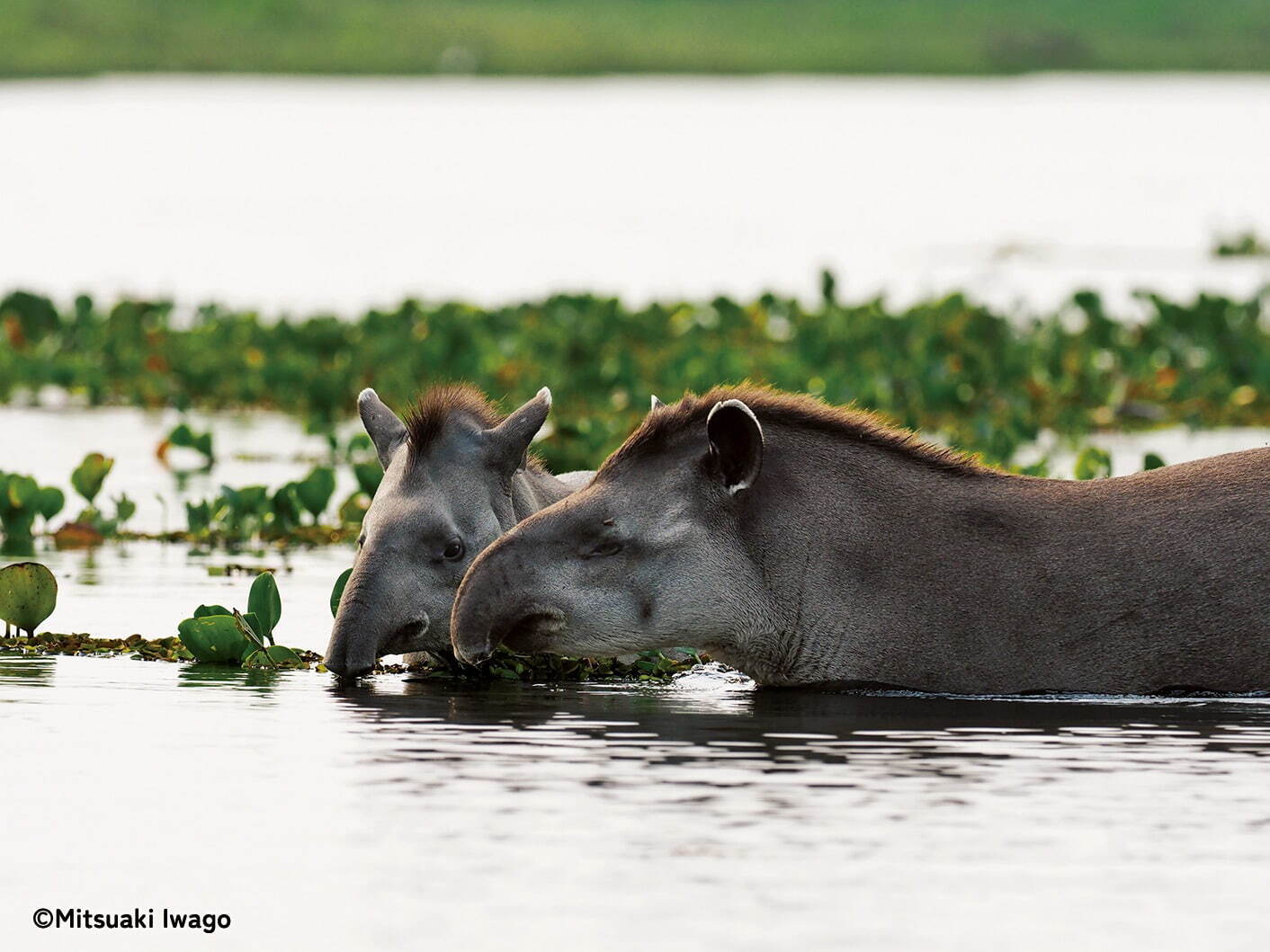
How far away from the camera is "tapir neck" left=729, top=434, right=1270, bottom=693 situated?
10.9 meters

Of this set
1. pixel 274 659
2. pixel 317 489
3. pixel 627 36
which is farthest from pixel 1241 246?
pixel 627 36

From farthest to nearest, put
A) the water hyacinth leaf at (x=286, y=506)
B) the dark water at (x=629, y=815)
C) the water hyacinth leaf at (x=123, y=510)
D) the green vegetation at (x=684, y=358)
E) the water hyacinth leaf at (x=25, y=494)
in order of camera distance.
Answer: the green vegetation at (x=684, y=358)
the water hyacinth leaf at (x=123, y=510)
the water hyacinth leaf at (x=286, y=506)
the water hyacinth leaf at (x=25, y=494)
the dark water at (x=629, y=815)

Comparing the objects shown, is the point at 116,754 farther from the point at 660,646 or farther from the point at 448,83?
the point at 448,83

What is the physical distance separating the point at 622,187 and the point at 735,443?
4299cm

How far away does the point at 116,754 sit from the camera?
975cm

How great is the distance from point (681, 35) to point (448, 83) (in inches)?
341

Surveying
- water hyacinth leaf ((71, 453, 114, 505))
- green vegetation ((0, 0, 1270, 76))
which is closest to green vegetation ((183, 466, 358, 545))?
water hyacinth leaf ((71, 453, 114, 505))

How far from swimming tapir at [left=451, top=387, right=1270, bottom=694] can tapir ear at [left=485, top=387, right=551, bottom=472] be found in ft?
Answer: 2.38

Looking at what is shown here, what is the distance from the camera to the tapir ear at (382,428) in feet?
40.0

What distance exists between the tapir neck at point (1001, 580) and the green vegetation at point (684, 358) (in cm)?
851

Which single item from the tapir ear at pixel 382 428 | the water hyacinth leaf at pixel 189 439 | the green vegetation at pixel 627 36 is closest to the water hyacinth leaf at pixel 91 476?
the water hyacinth leaf at pixel 189 439

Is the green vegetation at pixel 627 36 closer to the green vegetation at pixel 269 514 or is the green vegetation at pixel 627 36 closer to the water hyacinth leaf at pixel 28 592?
the green vegetation at pixel 269 514

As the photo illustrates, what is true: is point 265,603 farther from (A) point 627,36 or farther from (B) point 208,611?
(A) point 627,36

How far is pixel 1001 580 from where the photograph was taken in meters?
10.9
